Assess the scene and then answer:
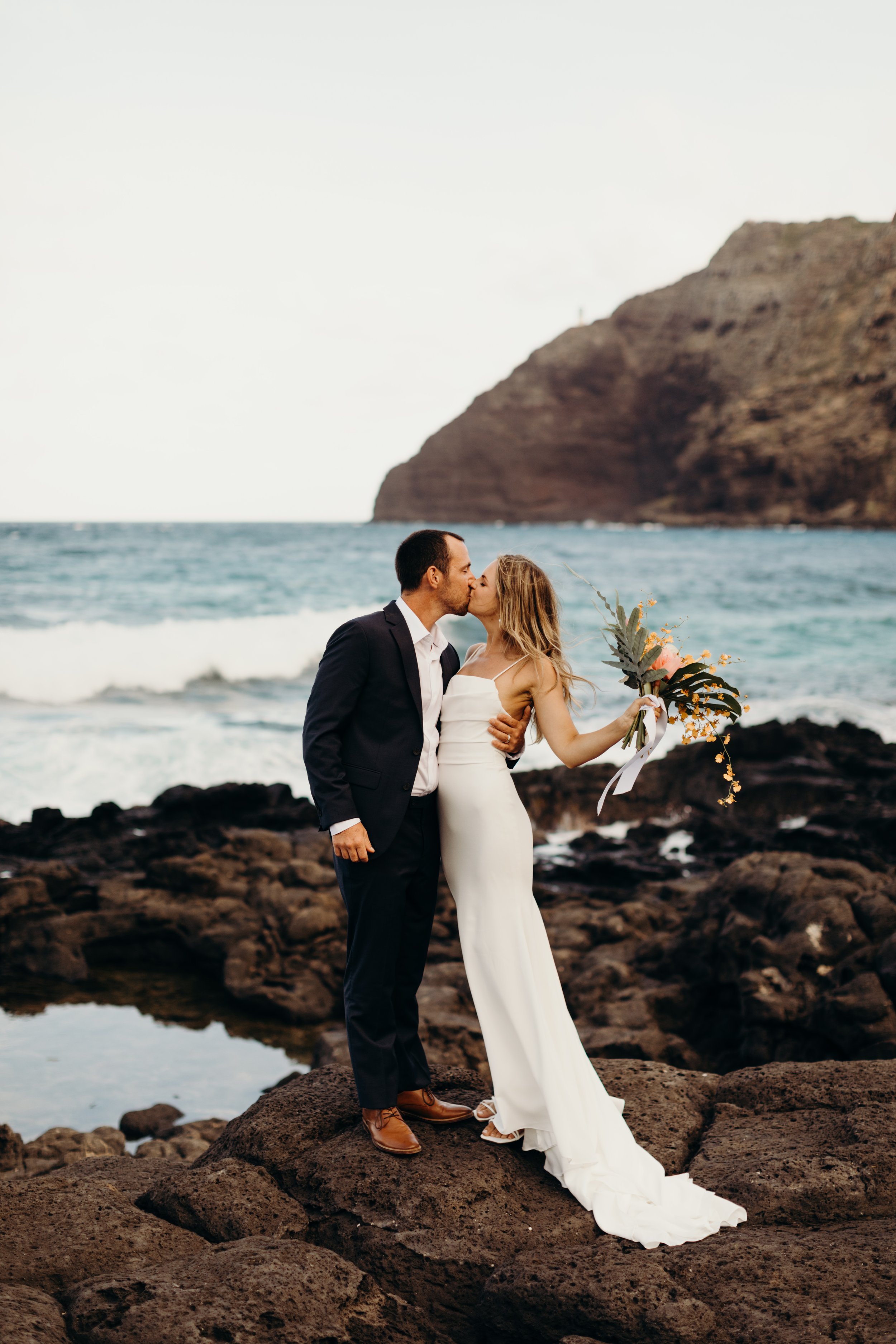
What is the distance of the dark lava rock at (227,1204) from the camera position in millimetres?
3406

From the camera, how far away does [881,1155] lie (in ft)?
11.2

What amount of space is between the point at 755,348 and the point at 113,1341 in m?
101

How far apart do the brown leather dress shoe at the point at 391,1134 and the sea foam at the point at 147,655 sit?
14707 mm

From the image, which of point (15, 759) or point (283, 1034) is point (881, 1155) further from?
point (15, 759)

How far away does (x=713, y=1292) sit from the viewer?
2.82 m

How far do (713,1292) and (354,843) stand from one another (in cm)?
165

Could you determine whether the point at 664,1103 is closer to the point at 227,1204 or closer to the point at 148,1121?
the point at 227,1204

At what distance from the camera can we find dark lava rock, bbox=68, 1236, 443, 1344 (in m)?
2.73

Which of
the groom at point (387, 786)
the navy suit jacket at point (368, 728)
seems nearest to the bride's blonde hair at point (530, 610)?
the groom at point (387, 786)

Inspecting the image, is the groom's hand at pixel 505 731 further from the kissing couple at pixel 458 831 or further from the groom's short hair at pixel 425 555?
the groom's short hair at pixel 425 555

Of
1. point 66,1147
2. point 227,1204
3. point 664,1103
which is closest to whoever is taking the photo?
point 227,1204

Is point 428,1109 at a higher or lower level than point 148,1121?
higher

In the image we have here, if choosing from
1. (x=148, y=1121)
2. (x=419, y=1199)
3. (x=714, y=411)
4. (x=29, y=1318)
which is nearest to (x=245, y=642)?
(x=148, y=1121)

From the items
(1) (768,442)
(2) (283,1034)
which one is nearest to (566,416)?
(1) (768,442)
